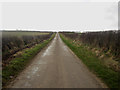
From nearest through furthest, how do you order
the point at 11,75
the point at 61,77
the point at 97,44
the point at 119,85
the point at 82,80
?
the point at 119,85
the point at 82,80
the point at 61,77
the point at 11,75
the point at 97,44

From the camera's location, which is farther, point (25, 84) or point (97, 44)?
point (97, 44)

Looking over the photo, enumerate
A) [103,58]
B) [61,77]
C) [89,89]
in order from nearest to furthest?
[89,89], [61,77], [103,58]

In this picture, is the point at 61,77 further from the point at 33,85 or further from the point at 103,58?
the point at 103,58

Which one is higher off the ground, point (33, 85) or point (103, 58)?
point (103, 58)

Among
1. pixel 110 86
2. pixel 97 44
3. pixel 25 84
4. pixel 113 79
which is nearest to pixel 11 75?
pixel 25 84

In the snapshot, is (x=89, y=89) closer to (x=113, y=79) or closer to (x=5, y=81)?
(x=113, y=79)

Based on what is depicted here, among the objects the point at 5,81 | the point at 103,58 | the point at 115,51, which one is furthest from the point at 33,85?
the point at 115,51

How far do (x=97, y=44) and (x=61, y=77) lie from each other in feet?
25.0

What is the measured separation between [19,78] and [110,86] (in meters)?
4.09

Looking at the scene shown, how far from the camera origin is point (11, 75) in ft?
16.0

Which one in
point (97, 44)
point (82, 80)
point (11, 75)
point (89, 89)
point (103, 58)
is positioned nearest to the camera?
point (89, 89)

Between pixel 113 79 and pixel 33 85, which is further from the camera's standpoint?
pixel 113 79

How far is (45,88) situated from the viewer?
11.7ft

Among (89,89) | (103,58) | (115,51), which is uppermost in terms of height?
(115,51)
